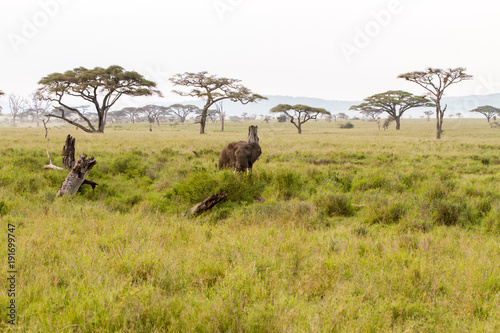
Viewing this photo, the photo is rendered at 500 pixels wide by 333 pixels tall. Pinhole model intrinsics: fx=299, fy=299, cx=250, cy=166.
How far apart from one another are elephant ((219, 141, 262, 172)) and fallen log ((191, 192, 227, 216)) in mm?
2577

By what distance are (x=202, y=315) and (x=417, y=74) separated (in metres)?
37.3

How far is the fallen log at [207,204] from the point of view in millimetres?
6062

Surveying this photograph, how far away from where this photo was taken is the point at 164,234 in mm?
4582

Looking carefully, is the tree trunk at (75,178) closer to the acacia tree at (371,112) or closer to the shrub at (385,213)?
the shrub at (385,213)

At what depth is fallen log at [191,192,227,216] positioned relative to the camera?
606cm

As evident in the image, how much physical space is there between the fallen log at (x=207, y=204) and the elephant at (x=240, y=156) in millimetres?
2577

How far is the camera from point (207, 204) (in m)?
6.18

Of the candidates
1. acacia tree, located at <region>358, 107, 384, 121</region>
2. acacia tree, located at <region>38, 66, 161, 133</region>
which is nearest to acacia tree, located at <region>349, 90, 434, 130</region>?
acacia tree, located at <region>358, 107, 384, 121</region>

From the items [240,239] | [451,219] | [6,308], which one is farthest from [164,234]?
[451,219]

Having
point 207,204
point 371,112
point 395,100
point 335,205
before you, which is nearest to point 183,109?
point 371,112

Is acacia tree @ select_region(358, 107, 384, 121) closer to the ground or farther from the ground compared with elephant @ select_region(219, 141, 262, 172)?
farther from the ground

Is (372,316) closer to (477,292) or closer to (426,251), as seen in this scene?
(477,292)

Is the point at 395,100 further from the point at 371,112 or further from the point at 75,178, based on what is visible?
the point at 75,178

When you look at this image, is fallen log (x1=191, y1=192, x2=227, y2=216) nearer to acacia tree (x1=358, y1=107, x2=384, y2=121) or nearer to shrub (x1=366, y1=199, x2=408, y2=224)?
shrub (x1=366, y1=199, x2=408, y2=224)
